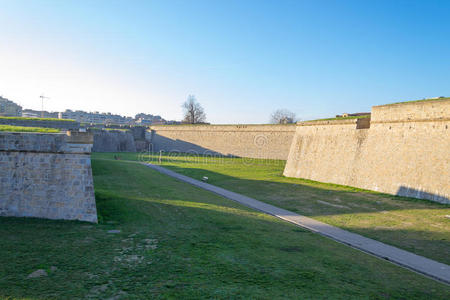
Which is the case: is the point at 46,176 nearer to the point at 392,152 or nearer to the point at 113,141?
the point at 392,152

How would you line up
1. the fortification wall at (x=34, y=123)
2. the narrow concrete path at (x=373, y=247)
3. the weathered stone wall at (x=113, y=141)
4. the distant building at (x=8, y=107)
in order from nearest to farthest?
the narrow concrete path at (x=373, y=247), the fortification wall at (x=34, y=123), the weathered stone wall at (x=113, y=141), the distant building at (x=8, y=107)

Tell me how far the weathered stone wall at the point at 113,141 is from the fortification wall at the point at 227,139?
19.2 feet

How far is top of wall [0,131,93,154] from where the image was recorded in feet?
30.6

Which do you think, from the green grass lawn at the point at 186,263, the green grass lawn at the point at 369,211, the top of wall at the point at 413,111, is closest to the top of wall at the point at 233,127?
the green grass lawn at the point at 369,211

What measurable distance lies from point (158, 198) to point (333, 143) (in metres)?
15.8

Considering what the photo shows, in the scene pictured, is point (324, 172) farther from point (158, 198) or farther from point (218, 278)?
point (218, 278)

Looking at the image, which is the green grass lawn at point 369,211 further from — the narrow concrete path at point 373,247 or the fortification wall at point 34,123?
the fortification wall at point 34,123

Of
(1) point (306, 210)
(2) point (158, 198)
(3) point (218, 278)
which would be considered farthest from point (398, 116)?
(3) point (218, 278)

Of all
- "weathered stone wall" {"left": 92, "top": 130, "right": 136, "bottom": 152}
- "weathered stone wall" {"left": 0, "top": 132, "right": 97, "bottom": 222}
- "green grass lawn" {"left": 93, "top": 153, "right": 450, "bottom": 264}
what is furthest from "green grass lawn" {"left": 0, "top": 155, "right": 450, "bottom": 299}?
"weathered stone wall" {"left": 92, "top": 130, "right": 136, "bottom": 152}

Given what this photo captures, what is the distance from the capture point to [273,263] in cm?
736

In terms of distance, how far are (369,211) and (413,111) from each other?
785 cm

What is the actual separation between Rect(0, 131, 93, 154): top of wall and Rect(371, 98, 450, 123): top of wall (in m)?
17.6

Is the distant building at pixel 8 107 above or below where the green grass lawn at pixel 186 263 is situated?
above

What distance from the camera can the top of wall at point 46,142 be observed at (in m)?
9.33
